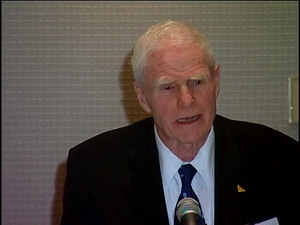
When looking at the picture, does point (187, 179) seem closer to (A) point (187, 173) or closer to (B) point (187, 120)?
(A) point (187, 173)

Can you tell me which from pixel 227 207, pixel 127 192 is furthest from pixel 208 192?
pixel 127 192

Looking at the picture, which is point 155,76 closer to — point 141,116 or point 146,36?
point 146,36

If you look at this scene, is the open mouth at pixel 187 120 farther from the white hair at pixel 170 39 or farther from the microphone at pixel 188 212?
the microphone at pixel 188 212

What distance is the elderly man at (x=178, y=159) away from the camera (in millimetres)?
1337

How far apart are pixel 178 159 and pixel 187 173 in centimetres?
5

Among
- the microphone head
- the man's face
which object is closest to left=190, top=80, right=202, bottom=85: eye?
the man's face

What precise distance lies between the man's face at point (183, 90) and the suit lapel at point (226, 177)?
15 centimetres

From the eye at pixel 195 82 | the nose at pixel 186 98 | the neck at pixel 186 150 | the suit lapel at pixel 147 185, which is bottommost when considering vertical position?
the suit lapel at pixel 147 185

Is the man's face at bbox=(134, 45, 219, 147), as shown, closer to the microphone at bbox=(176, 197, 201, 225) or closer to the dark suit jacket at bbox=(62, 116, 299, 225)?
the dark suit jacket at bbox=(62, 116, 299, 225)

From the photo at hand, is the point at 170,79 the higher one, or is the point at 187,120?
the point at 170,79

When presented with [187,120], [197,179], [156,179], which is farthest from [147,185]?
[187,120]

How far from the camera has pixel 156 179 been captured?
4.81 ft

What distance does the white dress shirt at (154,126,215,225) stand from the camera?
1.43 meters

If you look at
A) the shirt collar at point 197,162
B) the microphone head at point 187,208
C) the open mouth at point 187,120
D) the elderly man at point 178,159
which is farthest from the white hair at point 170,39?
the microphone head at point 187,208
